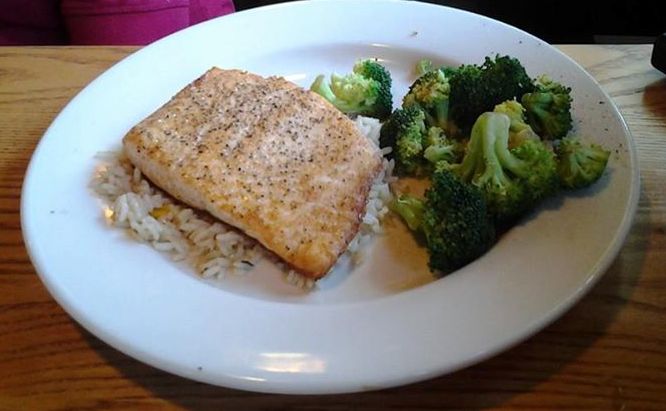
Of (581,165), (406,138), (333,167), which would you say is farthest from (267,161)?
(581,165)

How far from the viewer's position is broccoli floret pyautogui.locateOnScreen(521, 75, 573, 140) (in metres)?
1.52

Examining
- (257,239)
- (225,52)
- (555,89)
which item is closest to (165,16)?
(225,52)

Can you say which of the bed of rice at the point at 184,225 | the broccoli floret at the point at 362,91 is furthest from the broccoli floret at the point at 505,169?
the broccoli floret at the point at 362,91

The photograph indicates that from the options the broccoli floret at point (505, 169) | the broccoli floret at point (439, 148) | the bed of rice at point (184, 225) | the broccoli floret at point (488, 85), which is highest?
the broccoli floret at point (488, 85)

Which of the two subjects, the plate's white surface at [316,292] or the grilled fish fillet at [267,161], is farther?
the grilled fish fillet at [267,161]

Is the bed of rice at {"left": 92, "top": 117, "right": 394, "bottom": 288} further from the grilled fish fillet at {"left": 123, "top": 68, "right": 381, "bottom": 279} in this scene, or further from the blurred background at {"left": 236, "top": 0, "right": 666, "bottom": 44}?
the blurred background at {"left": 236, "top": 0, "right": 666, "bottom": 44}

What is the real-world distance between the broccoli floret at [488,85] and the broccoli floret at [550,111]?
59mm

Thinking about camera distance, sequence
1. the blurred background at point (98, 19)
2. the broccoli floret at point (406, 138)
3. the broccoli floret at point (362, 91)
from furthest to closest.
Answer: the blurred background at point (98, 19)
the broccoli floret at point (362, 91)
the broccoli floret at point (406, 138)

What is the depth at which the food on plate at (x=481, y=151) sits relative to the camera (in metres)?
1.36

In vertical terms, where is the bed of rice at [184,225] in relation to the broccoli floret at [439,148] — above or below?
below

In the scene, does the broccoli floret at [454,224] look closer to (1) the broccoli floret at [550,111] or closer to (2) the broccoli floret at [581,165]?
(2) the broccoli floret at [581,165]

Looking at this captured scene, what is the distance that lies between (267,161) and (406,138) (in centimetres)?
33

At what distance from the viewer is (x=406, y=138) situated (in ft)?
5.28

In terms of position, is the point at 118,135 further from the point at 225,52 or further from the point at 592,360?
the point at 592,360
